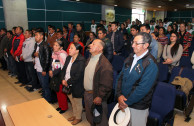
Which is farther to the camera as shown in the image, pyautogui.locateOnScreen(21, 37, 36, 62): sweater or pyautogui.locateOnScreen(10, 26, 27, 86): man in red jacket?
pyautogui.locateOnScreen(10, 26, 27, 86): man in red jacket

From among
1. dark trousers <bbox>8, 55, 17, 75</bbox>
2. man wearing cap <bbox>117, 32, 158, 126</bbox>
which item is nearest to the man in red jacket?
dark trousers <bbox>8, 55, 17, 75</bbox>

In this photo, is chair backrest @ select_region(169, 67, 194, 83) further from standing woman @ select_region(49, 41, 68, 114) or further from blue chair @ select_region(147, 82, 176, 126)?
standing woman @ select_region(49, 41, 68, 114)

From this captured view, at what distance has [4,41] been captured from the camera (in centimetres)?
616

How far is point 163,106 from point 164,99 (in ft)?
0.33

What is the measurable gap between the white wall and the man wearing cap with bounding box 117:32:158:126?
27.3ft

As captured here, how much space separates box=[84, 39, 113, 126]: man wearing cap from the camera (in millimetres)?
2250

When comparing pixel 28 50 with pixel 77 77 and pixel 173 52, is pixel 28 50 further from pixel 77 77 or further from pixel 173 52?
pixel 173 52

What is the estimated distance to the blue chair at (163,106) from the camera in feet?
7.23

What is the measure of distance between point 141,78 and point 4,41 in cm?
592

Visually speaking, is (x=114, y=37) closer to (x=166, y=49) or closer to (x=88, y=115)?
(x=166, y=49)

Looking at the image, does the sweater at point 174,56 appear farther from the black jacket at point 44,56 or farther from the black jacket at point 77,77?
the black jacket at point 44,56

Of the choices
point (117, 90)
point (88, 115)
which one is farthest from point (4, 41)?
point (117, 90)

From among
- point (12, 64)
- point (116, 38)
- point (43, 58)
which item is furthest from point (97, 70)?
point (12, 64)

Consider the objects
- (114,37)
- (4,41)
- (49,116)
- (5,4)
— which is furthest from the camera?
→ (5,4)
